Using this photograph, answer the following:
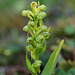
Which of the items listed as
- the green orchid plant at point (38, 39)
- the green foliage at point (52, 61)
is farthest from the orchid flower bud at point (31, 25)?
the green foliage at point (52, 61)

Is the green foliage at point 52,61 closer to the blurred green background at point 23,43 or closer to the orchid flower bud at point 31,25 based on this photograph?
the orchid flower bud at point 31,25

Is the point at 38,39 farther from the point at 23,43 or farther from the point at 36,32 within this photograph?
the point at 23,43

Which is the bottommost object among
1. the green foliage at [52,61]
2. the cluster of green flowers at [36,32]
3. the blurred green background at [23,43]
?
the blurred green background at [23,43]

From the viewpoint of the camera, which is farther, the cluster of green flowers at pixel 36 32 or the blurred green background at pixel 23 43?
the blurred green background at pixel 23 43

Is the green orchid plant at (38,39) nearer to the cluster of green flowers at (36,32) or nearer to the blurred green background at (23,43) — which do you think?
the cluster of green flowers at (36,32)

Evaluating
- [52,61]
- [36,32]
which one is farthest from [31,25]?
[52,61]

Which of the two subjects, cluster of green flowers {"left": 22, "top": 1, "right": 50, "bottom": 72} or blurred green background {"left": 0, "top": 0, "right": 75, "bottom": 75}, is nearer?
cluster of green flowers {"left": 22, "top": 1, "right": 50, "bottom": 72}

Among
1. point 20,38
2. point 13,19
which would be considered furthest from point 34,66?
point 13,19

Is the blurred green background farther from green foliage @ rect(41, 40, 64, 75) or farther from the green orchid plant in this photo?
green foliage @ rect(41, 40, 64, 75)

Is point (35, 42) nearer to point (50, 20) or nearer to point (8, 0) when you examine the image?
point (50, 20)

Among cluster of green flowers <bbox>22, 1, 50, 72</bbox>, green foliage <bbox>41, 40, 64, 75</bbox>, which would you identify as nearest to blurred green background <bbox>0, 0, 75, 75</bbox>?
cluster of green flowers <bbox>22, 1, 50, 72</bbox>

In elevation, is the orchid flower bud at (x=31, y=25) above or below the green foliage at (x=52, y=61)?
above
